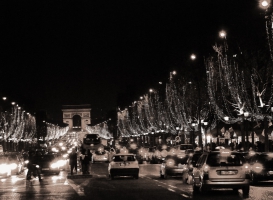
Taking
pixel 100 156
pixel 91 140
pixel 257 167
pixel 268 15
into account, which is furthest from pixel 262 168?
pixel 91 140

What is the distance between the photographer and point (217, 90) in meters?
60.3

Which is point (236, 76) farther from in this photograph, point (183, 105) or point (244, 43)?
point (183, 105)

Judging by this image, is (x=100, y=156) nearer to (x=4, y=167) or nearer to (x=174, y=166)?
(x=4, y=167)

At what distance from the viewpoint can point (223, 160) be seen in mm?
24031

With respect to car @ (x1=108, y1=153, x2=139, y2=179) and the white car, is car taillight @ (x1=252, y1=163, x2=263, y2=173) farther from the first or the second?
the white car

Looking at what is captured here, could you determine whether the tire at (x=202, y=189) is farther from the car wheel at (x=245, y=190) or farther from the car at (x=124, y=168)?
the car at (x=124, y=168)

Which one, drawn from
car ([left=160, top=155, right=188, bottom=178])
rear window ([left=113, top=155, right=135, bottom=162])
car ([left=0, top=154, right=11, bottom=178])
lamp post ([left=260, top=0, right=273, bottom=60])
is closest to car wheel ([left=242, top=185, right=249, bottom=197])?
lamp post ([left=260, top=0, right=273, bottom=60])

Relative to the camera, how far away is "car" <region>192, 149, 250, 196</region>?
23672mm

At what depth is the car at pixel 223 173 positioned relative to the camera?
77.7 feet

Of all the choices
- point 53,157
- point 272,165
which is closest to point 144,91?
point 53,157

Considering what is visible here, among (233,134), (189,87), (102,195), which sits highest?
(189,87)

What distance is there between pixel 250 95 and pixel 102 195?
1161 inches

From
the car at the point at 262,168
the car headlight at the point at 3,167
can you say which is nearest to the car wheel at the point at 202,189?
the car at the point at 262,168

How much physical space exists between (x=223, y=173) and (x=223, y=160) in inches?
21.0
